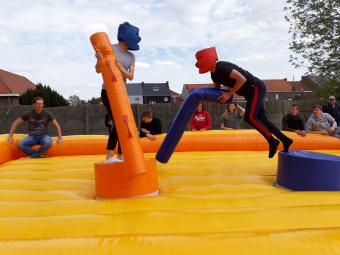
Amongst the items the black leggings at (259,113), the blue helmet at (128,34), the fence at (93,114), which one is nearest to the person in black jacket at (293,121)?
the black leggings at (259,113)

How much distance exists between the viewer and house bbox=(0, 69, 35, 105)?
2241cm

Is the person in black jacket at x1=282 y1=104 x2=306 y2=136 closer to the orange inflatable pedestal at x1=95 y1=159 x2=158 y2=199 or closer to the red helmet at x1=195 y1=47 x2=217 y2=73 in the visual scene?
the red helmet at x1=195 y1=47 x2=217 y2=73

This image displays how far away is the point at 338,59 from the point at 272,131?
12.1m

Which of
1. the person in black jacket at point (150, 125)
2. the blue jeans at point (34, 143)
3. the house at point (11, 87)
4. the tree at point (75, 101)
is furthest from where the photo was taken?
the house at point (11, 87)

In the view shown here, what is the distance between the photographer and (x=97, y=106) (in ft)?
31.9

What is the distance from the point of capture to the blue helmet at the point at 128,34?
114 inches

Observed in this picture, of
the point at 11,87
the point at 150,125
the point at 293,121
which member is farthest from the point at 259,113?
the point at 11,87

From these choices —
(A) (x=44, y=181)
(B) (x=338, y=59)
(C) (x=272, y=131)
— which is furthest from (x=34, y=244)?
(B) (x=338, y=59)

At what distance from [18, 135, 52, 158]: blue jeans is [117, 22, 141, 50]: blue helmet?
202cm

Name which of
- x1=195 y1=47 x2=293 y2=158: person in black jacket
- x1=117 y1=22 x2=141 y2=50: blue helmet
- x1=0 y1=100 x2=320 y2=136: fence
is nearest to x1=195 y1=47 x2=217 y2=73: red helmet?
x1=195 y1=47 x2=293 y2=158: person in black jacket

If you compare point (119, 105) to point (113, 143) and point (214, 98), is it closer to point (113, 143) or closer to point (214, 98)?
point (113, 143)

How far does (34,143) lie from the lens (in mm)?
4430

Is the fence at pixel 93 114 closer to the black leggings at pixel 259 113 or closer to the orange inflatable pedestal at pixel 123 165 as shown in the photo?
the black leggings at pixel 259 113

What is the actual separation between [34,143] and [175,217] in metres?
3.07
